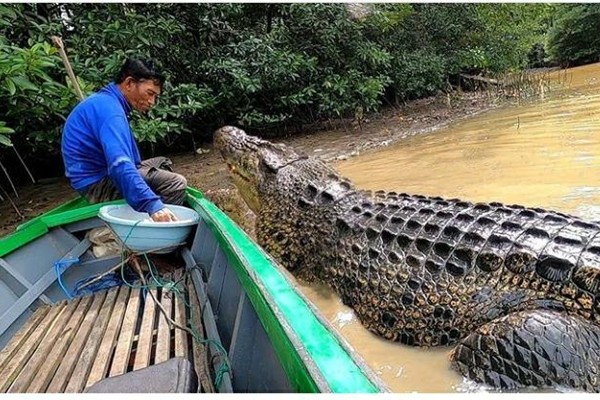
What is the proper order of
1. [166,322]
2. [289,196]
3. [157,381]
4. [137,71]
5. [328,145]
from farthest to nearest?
1. [328,145]
2. [289,196]
3. [137,71]
4. [166,322]
5. [157,381]

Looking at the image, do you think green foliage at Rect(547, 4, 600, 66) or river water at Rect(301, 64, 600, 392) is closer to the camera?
river water at Rect(301, 64, 600, 392)

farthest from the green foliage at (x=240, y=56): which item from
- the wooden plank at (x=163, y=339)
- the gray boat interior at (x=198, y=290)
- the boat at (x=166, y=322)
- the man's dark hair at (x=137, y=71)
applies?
the wooden plank at (x=163, y=339)

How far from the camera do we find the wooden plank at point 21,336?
101 inches

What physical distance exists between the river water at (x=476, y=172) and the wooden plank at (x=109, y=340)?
1284 mm

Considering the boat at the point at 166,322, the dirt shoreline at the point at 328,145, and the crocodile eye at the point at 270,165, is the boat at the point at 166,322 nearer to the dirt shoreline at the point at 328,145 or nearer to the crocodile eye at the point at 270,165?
the crocodile eye at the point at 270,165

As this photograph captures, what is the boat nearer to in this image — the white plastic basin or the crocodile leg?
the white plastic basin

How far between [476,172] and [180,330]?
Answer: 4722mm

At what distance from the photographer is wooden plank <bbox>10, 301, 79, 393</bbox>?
2.26 m

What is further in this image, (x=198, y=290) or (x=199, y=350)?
(x=198, y=290)

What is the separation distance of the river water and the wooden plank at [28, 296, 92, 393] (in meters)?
1.54

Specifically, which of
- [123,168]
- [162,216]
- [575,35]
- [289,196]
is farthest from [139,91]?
[575,35]

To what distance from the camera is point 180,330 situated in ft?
8.48

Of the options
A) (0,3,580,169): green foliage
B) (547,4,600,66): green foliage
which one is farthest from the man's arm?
(547,4,600,66): green foliage

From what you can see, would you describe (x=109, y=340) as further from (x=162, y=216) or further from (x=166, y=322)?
(x=162, y=216)
